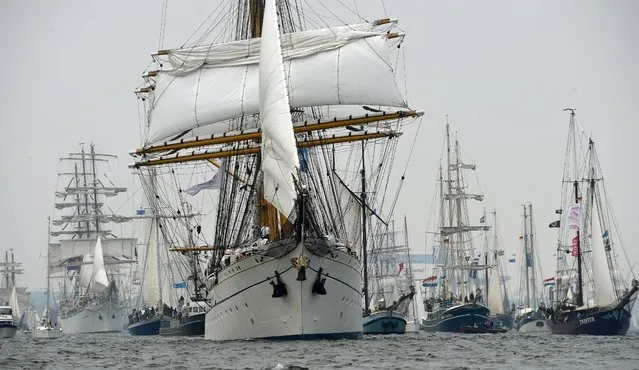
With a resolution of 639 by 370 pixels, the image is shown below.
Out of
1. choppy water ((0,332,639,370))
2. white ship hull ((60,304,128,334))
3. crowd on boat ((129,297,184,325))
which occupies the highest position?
white ship hull ((60,304,128,334))

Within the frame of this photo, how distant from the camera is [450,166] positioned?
12419 centimetres

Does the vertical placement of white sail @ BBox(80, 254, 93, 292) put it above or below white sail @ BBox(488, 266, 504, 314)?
above

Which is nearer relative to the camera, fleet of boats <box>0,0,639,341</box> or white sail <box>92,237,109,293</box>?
fleet of boats <box>0,0,639,341</box>

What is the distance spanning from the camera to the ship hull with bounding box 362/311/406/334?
279 feet

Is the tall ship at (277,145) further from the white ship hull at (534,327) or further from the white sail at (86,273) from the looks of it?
the white sail at (86,273)

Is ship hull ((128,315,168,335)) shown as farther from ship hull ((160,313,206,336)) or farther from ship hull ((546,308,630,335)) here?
ship hull ((546,308,630,335))

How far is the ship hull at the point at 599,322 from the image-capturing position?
85.9 meters

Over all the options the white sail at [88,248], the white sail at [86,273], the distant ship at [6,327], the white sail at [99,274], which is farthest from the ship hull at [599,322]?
the white sail at [88,248]

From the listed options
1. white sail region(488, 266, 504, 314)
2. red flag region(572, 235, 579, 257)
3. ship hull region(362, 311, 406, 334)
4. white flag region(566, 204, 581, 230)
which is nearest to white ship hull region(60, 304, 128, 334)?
white sail region(488, 266, 504, 314)

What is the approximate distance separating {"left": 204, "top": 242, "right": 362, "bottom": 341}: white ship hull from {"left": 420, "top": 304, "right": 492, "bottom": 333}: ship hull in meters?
43.3

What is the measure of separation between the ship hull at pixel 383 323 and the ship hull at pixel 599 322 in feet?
37.6

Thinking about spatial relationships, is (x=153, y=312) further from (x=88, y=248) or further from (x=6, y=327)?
(x=88, y=248)

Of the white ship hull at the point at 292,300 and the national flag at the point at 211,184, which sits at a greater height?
the national flag at the point at 211,184

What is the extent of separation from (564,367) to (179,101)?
41.0 m
